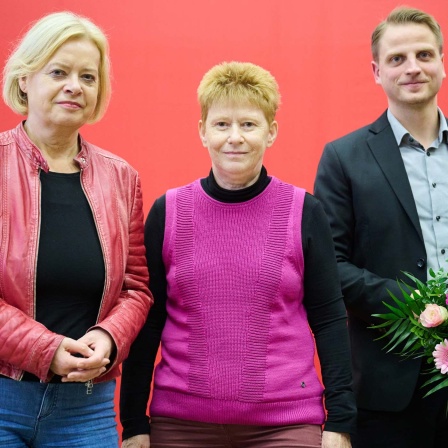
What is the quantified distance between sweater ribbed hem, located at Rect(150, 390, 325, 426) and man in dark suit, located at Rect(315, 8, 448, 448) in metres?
0.51

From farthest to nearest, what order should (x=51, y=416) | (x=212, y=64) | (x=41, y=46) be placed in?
(x=212, y=64), (x=41, y=46), (x=51, y=416)

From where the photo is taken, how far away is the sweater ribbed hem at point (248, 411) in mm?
2309

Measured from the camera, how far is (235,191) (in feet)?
8.07

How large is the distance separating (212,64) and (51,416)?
2.17 meters

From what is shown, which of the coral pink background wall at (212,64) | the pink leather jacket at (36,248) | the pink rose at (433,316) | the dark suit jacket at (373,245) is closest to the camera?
the pink leather jacket at (36,248)

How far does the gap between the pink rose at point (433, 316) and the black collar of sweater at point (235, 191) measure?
1.88 ft

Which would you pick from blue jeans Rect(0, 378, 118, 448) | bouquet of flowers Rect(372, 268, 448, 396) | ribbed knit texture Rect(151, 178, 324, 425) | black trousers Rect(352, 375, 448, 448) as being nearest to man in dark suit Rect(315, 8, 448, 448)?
black trousers Rect(352, 375, 448, 448)

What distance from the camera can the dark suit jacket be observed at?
9.06 ft

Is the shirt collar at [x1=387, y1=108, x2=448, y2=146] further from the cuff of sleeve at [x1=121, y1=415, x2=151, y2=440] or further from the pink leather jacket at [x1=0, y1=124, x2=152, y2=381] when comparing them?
the cuff of sleeve at [x1=121, y1=415, x2=151, y2=440]

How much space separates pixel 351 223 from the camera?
2873mm

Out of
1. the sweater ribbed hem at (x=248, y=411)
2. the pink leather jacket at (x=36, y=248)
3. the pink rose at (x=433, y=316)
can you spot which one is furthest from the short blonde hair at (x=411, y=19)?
the sweater ribbed hem at (x=248, y=411)

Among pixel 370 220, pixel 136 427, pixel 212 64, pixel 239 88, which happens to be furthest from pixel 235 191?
pixel 212 64

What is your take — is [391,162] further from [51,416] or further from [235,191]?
[51,416]

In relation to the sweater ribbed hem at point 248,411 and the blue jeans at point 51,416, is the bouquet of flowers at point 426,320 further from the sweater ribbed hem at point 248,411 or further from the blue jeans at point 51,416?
the blue jeans at point 51,416
